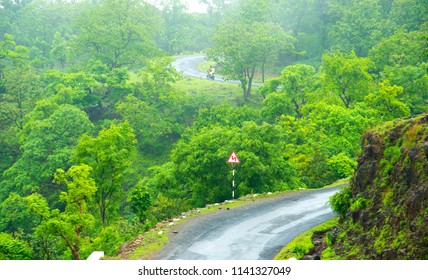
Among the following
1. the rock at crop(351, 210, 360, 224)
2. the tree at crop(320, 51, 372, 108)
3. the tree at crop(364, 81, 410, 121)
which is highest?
the tree at crop(320, 51, 372, 108)

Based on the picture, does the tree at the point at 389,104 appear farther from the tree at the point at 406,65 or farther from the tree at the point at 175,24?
the tree at the point at 175,24

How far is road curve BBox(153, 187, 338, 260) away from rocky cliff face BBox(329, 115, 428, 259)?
264cm

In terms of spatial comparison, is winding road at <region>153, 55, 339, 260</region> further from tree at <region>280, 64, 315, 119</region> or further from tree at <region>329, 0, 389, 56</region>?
tree at <region>329, 0, 389, 56</region>

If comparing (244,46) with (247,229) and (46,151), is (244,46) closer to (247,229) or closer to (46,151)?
(46,151)

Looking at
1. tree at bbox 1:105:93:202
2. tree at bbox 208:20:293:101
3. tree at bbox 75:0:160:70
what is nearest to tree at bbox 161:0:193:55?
tree at bbox 75:0:160:70

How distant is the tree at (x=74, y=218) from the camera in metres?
23.1

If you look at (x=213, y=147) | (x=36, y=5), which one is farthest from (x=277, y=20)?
(x=213, y=147)

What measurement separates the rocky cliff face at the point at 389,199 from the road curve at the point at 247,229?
8.65 ft

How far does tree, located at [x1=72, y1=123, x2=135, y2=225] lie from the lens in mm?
29913

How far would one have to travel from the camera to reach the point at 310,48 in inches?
2579

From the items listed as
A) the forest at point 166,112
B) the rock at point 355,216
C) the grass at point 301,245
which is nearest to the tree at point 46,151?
the forest at point 166,112

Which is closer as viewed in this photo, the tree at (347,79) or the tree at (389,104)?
the tree at (389,104)

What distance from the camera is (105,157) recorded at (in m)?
29.6

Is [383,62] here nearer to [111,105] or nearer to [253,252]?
[111,105]
